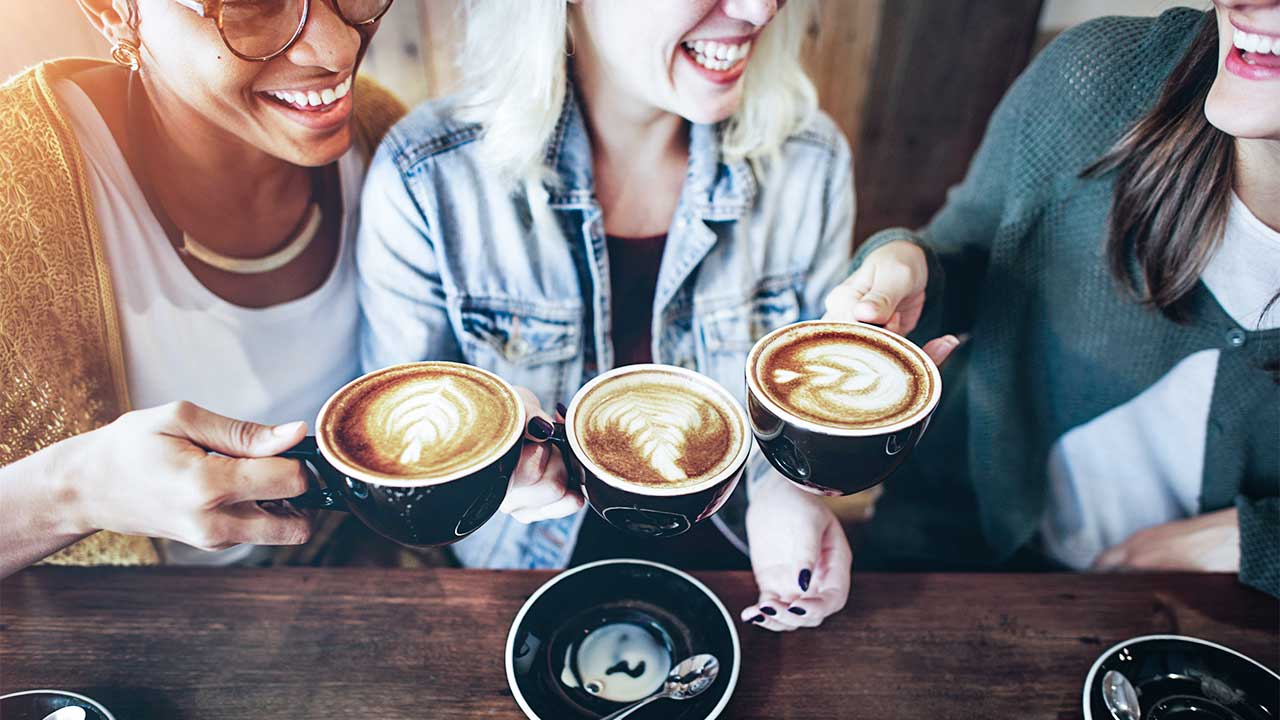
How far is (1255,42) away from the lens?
830 millimetres

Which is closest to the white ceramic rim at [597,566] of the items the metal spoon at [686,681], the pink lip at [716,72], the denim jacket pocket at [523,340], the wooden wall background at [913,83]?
the metal spoon at [686,681]

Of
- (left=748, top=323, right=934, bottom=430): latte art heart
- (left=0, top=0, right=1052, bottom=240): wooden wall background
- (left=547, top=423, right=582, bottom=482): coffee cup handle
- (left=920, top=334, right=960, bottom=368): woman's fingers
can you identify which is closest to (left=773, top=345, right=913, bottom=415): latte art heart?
(left=748, top=323, right=934, bottom=430): latte art heart

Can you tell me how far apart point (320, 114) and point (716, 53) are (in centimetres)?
58

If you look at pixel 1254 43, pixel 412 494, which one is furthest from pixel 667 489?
pixel 1254 43

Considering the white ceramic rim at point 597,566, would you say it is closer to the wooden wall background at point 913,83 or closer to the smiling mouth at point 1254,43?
the smiling mouth at point 1254,43

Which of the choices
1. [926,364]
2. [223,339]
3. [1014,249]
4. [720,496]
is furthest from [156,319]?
[1014,249]

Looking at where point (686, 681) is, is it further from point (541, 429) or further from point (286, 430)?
point (286, 430)

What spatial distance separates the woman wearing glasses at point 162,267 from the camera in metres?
0.79

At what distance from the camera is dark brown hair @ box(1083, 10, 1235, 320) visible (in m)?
1.00

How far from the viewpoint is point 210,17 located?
0.80 metres

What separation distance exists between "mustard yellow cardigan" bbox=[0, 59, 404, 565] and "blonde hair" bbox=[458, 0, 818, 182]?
54cm

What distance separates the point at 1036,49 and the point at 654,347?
1.38 meters

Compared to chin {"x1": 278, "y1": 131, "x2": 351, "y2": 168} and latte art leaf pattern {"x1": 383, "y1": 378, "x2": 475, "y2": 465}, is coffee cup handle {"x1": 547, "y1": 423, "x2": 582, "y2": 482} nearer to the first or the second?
latte art leaf pattern {"x1": 383, "y1": 378, "x2": 475, "y2": 465}

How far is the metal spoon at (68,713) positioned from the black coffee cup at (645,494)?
0.59 m
